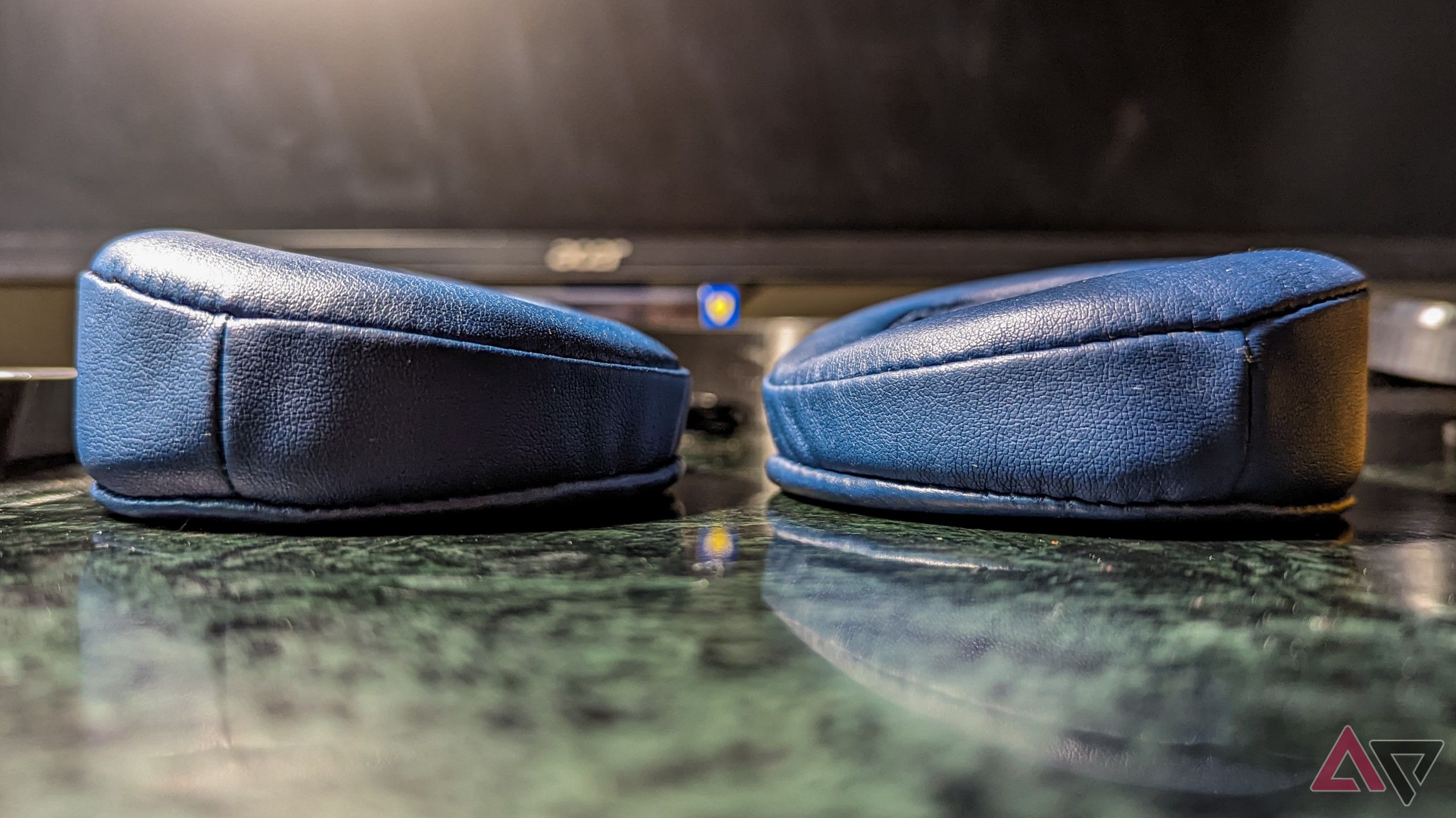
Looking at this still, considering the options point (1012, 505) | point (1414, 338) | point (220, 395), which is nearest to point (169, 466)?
point (220, 395)

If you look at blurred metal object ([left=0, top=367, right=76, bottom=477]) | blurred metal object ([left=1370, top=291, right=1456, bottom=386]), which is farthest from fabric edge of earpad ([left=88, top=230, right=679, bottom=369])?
blurred metal object ([left=1370, top=291, right=1456, bottom=386])

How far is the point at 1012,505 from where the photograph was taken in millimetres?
433

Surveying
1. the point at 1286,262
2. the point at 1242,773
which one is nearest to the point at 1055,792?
the point at 1242,773

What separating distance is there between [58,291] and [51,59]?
25cm

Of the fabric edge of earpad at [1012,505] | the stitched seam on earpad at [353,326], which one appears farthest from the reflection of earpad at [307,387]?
the fabric edge of earpad at [1012,505]

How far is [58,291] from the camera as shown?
0.93 m

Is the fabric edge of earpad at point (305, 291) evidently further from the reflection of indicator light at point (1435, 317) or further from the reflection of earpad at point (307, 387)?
the reflection of indicator light at point (1435, 317)

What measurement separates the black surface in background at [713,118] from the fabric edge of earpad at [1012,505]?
50cm

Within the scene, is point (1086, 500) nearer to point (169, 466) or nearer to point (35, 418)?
point (169, 466)

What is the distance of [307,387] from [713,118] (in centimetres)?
63

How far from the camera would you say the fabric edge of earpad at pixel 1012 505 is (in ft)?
1.37

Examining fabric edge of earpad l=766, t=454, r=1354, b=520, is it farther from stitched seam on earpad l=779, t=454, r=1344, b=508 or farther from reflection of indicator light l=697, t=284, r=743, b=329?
reflection of indicator light l=697, t=284, r=743, b=329

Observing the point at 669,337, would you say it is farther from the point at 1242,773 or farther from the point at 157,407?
the point at 1242,773

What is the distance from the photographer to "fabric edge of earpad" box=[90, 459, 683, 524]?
414 millimetres
